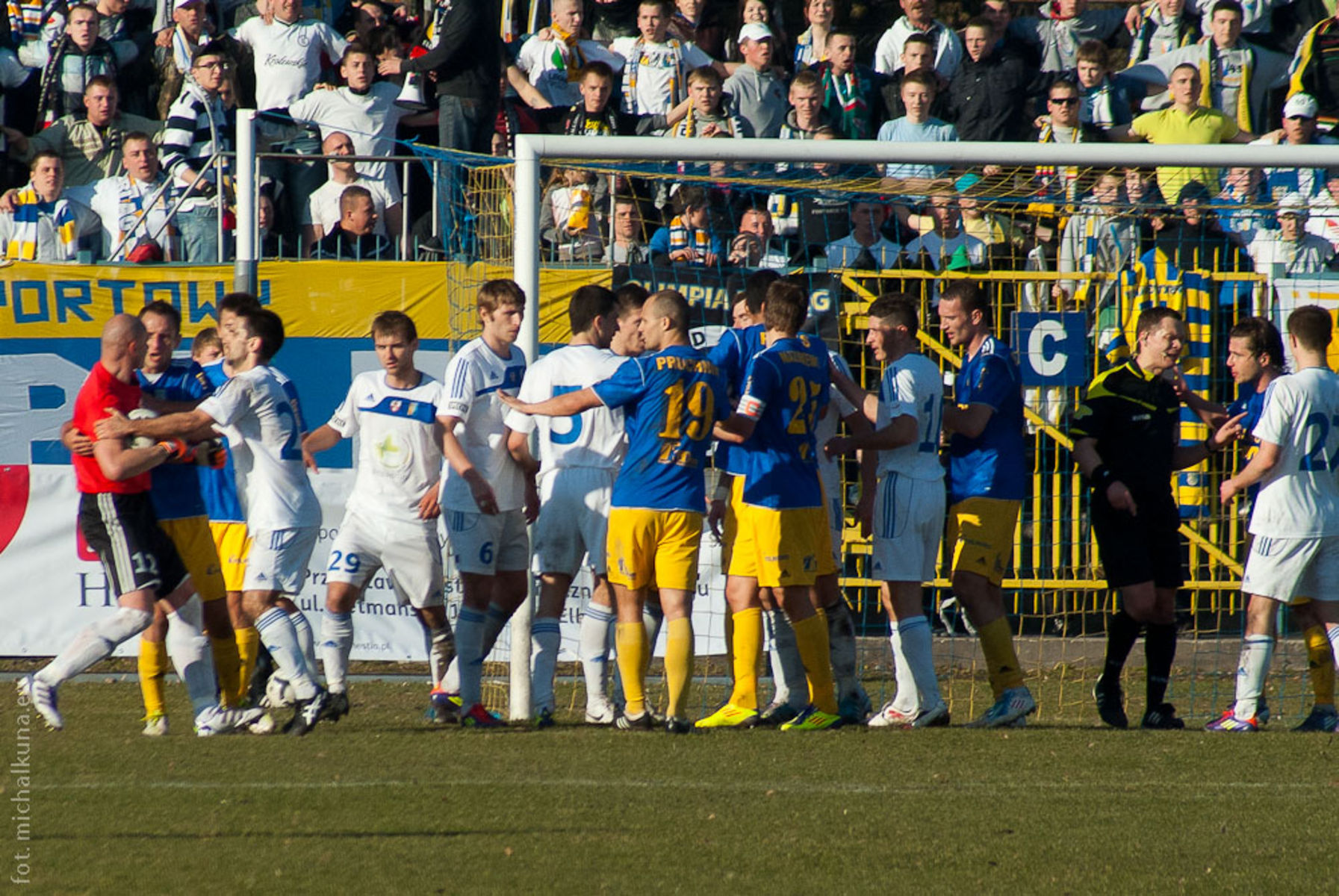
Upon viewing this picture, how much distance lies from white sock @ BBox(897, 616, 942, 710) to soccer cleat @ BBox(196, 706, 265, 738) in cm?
318

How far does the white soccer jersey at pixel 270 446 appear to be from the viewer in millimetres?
7832

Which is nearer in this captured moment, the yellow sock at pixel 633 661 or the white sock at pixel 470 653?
the yellow sock at pixel 633 661

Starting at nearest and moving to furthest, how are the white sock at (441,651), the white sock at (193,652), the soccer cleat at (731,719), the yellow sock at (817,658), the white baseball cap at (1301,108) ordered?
the white sock at (193,652) < the yellow sock at (817,658) < the soccer cleat at (731,719) < the white sock at (441,651) < the white baseball cap at (1301,108)

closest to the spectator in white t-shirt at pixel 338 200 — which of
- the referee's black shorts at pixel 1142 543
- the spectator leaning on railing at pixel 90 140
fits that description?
the spectator leaning on railing at pixel 90 140

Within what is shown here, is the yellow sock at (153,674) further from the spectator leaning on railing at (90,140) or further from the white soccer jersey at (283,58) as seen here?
the white soccer jersey at (283,58)

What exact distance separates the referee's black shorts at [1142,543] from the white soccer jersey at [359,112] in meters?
6.99

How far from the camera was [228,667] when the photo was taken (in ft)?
27.1

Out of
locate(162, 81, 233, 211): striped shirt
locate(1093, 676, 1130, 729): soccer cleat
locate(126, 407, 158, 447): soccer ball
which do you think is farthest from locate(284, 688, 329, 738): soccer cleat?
locate(162, 81, 233, 211): striped shirt

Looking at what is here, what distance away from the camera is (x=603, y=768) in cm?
704

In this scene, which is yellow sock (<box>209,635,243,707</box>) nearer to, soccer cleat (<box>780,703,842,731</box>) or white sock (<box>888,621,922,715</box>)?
soccer cleat (<box>780,703,842,731</box>)

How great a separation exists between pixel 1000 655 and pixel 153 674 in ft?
13.7

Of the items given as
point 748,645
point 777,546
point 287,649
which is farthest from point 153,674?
point 777,546

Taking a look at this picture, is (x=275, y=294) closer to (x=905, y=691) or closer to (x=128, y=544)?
(x=128, y=544)

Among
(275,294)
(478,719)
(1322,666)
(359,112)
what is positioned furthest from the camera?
(359,112)
